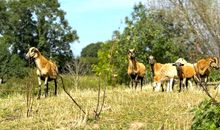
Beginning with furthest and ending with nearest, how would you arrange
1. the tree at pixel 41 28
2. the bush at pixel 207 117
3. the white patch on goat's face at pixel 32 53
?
the tree at pixel 41 28 → the white patch on goat's face at pixel 32 53 → the bush at pixel 207 117

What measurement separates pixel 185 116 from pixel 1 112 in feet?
15.2

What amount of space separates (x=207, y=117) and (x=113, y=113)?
5.09 metres

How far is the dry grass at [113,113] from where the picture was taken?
10656 mm

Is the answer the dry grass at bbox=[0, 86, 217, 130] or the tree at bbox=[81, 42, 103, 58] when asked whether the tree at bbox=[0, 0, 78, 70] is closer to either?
the tree at bbox=[81, 42, 103, 58]

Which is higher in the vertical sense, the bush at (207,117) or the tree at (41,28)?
the tree at (41,28)

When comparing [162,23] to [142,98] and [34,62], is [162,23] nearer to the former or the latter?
[34,62]

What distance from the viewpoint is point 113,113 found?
11.5 meters

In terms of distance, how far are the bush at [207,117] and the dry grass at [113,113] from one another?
2814 millimetres

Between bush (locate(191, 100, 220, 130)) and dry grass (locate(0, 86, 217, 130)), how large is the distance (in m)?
2.81

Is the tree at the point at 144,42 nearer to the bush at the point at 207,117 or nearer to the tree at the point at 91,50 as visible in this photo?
the bush at the point at 207,117

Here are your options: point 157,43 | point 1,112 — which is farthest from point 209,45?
point 157,43

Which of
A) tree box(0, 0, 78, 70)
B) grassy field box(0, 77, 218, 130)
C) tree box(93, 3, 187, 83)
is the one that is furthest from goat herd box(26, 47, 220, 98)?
tree box(0, 0, 78, 70)

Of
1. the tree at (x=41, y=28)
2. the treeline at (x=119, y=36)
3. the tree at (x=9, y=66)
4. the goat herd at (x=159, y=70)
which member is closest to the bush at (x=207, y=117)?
the treeline at (x=119, y=36)

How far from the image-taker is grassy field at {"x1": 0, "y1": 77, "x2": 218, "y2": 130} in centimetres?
1066
